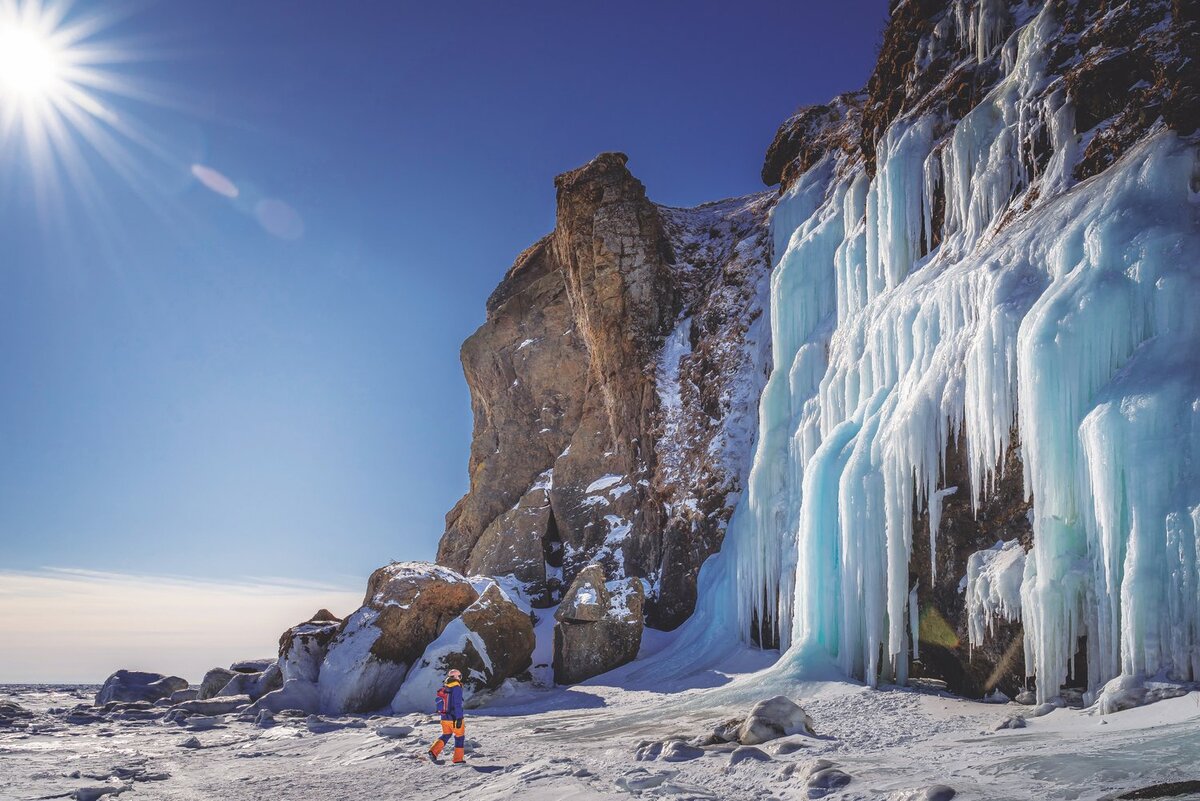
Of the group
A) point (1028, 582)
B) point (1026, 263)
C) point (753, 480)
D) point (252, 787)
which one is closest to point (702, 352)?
point (753, 480)

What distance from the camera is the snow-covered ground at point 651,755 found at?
19.8ft

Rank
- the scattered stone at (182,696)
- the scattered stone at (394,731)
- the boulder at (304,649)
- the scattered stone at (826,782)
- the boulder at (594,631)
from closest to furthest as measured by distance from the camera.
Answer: the scattered stone at (826,782) → the scattered stone at (394,731) → the boulder at (594,631) → the boulder at (304,649) → the scattered stone at (182,696)

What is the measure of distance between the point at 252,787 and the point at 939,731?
7.99 m

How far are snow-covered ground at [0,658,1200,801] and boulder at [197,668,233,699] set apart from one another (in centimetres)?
687

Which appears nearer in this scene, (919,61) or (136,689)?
(919,61)

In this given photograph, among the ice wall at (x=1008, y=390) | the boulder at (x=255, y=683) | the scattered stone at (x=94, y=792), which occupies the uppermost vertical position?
the ice wall at (x=1008, y=390)

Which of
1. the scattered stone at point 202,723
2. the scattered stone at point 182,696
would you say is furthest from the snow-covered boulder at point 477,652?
the scattered stone at point 182,696

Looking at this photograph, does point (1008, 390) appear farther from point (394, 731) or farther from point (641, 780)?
point (394, 731)

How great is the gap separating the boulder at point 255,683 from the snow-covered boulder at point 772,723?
15.3 metres

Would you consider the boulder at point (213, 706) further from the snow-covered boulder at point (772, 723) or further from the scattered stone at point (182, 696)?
the snow-covered boulder at point (772, 723)

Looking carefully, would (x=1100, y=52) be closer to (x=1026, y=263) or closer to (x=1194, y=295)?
(x=1026, y=263)

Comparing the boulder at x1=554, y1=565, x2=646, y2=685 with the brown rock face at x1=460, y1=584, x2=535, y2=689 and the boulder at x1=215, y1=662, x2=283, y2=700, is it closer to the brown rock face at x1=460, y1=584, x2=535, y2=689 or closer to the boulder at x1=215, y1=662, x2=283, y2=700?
the brown rock face at x1=460, y1=584, x2=535, y2=689

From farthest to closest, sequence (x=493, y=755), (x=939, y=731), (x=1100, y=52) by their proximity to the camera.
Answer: (x=1100, y=52) → (x=493, y=755) → (x=939, y=731)

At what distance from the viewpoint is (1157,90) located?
1086cm
